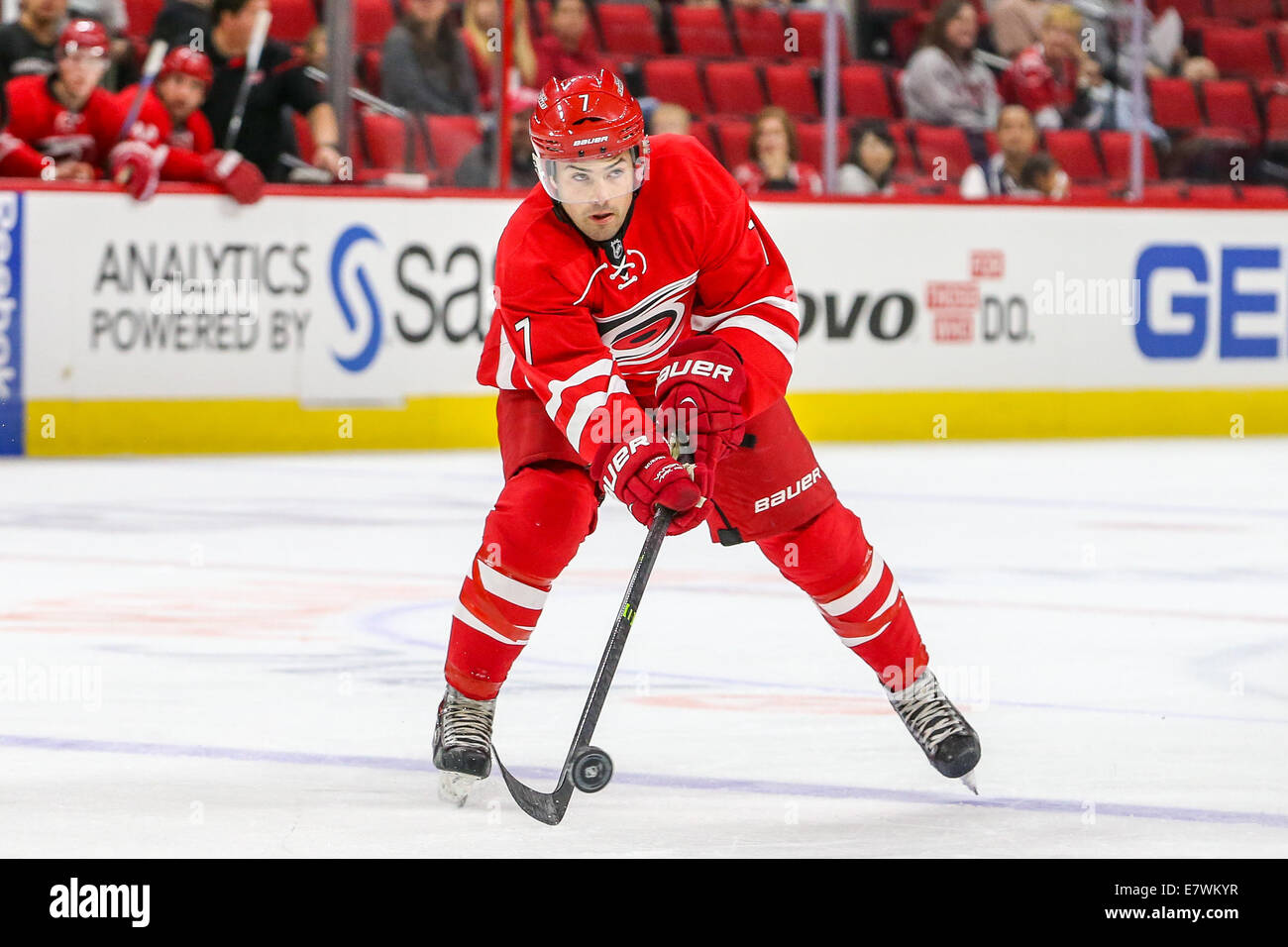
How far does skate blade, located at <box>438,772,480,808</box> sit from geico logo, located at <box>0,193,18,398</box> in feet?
17.8

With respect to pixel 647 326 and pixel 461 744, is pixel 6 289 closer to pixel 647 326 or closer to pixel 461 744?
pixel 647 326

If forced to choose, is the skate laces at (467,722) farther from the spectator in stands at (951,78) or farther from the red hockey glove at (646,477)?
the spectator in stands at (951,78)

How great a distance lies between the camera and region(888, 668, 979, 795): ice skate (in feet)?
10.6

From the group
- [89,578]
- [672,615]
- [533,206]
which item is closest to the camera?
[533,206]

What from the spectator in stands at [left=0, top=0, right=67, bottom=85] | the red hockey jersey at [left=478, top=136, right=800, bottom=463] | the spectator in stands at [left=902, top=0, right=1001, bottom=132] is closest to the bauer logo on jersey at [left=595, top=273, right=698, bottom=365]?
the red hockey jersey at [left=478, top=136, right=800, bottom=463]

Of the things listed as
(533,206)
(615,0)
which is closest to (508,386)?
(533,206)

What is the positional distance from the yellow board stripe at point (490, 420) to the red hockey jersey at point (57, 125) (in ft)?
3.00

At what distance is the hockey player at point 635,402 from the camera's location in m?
3.13

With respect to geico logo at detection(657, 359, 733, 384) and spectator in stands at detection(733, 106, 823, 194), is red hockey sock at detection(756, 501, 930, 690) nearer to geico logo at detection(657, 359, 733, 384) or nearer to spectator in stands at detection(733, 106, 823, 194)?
geico logo at detection(657, 359, 733, 384)

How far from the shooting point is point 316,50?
27.6ft

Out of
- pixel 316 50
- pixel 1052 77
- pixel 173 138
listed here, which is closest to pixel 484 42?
pixel 316 50

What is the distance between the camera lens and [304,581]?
533 cm

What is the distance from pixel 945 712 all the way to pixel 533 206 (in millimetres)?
947

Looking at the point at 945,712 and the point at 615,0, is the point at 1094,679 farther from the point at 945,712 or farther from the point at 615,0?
the point at 615,0
